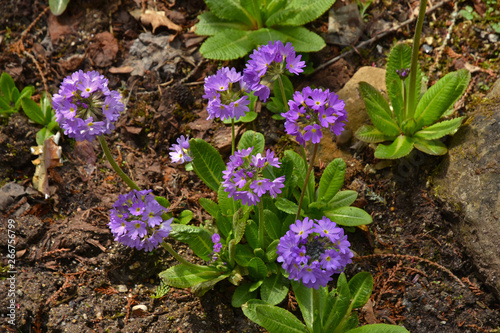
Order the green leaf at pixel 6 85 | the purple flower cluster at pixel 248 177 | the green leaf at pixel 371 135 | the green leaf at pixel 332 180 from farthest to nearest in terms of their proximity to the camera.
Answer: the green leaf at pixel 6 85 → the green leaf at pixel 371 135 → the green leaf at pixel 332 180 → the purple flower cluster at pixel 248 177

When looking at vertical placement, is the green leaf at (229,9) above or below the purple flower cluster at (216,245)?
above

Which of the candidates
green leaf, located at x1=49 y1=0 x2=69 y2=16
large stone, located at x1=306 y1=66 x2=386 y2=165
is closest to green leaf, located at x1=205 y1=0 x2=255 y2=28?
large stone, located at x1=306 y1=66 x2=386 y2=165

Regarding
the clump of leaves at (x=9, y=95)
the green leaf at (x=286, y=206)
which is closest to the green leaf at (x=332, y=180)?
the green leaf at (x=286, y=206)

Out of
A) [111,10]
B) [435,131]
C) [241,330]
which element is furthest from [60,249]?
[435,131]

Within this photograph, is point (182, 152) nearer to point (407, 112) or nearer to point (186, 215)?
point (186, 215)

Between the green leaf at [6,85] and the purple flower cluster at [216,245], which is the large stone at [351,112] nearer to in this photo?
the purple flower cluster at [216,245]

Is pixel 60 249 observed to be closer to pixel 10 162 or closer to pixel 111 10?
pixel 10 162

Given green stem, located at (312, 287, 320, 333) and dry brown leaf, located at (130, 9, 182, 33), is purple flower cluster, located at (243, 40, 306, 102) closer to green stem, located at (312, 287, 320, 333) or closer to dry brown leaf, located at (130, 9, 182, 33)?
green stem, located at (312, 287, 320, 333)
